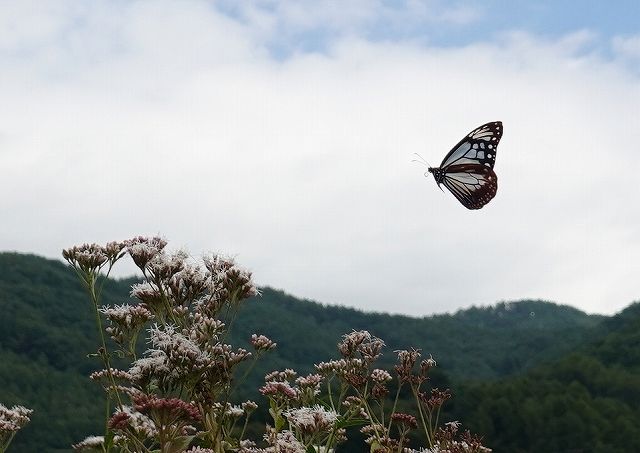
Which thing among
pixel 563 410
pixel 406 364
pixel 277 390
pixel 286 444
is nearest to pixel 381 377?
pixel 406 364

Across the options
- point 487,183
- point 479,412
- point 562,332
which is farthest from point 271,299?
point 487,183

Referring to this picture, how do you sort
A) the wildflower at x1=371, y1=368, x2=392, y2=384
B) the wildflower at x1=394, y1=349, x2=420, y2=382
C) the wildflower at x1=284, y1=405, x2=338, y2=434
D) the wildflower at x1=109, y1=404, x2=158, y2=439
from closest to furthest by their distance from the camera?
the wildflower at x1=109, y1=404, x2=158, y2=439
the wildflower at x1=284, y1=405, x2=338, y2=434
the wildflower at x1=394, y1=349, x2=420, y2=382
the wildflower at x1=371, y1=368, x2=392, y2=384

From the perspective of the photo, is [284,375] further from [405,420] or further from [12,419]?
[12,419]

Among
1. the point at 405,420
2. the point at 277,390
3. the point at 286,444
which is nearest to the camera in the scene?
the point at 286,444

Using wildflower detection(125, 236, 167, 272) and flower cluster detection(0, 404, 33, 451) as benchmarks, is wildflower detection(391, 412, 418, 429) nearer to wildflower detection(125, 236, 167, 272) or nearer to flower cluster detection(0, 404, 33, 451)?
wildflower detection(125, 236, 167, 272)

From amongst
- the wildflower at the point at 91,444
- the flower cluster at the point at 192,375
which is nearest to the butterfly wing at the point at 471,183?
the flower cluster at the point at 192,375

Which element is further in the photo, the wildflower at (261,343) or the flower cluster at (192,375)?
the wildflower at (261,343)

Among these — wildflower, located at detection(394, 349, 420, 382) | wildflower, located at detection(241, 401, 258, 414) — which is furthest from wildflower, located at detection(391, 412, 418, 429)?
wildflower, located at detection(241, 401, 258, 414)

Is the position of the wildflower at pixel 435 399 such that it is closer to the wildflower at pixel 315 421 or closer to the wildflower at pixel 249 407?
the wildflower at pixel 315 421
